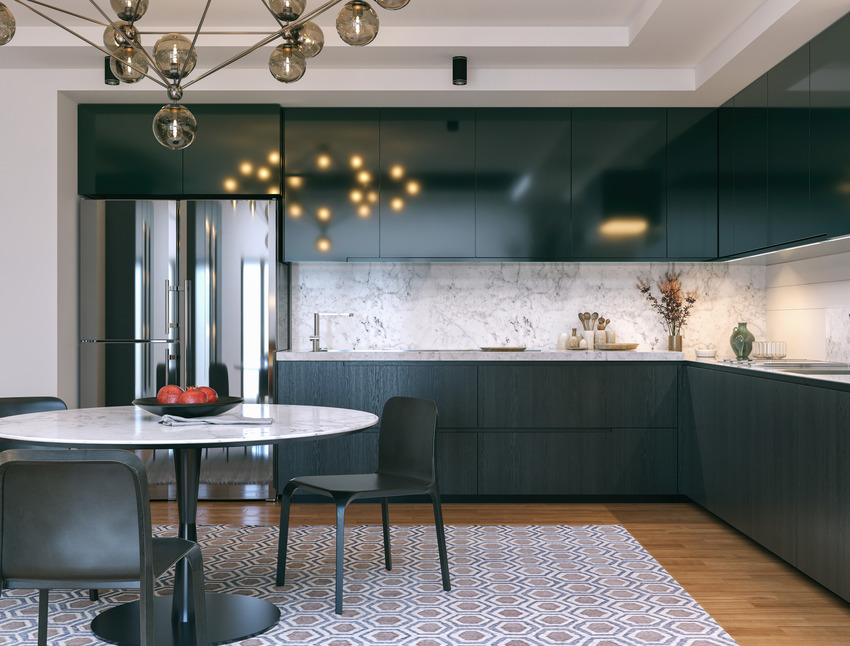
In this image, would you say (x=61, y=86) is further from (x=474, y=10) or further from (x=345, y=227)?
(x=474, y=10)

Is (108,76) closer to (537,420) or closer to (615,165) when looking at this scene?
(615,165)

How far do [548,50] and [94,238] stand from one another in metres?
2.82

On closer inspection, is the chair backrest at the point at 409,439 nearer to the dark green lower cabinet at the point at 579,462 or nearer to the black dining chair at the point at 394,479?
the black dining chair at the point at 394,479

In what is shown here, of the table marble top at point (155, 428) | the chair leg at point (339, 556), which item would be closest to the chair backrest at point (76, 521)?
the table marble top at point (155, 428)

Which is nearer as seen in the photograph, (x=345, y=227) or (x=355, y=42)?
(x=355, y=42)

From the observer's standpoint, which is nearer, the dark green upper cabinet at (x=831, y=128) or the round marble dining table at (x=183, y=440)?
the round marble dining table at (x=183, y=440)

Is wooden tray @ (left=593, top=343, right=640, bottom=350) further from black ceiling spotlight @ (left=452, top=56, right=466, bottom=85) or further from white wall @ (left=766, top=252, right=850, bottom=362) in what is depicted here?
black ceiling spotlight @ (left=452, top=56, right=466, bottom=85)

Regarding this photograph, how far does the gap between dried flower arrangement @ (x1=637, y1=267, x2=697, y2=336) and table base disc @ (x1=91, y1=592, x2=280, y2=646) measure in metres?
3.28

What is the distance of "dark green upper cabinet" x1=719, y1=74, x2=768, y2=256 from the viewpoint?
4121mm

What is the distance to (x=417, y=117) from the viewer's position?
4.77 meters

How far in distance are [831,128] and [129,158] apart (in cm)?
372

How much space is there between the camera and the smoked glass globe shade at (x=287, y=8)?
99.0 inches

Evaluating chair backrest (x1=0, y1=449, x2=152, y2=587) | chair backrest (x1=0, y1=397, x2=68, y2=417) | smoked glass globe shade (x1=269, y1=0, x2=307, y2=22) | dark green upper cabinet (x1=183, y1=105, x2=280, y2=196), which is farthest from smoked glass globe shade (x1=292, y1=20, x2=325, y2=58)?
dark green upper cabinet (x1=183, y1=105, x2=280, y2=196)

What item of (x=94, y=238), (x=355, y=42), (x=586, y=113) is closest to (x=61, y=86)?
(x=94, y=238)
